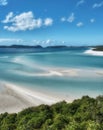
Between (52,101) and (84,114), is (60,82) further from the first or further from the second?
(84,114)

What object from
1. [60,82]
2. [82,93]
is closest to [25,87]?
[60,82]

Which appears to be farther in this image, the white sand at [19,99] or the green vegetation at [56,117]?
the white sand at [19,99]

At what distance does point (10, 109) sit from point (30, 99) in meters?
3.03

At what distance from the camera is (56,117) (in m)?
11.8

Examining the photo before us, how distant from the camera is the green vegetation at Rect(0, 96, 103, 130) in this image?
11.0 m

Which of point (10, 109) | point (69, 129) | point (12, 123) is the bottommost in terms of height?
point (10, 109)

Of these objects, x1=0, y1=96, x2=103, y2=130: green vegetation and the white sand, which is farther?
the white sand

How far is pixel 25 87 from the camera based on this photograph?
2828cm

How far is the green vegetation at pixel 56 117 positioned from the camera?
11.0 m

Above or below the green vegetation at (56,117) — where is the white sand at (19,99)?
below

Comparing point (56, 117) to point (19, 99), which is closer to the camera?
point (56, 117)

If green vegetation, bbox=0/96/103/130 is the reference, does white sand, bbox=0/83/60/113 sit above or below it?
below

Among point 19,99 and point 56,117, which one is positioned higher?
point 56,117

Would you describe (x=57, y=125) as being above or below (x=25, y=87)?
above
